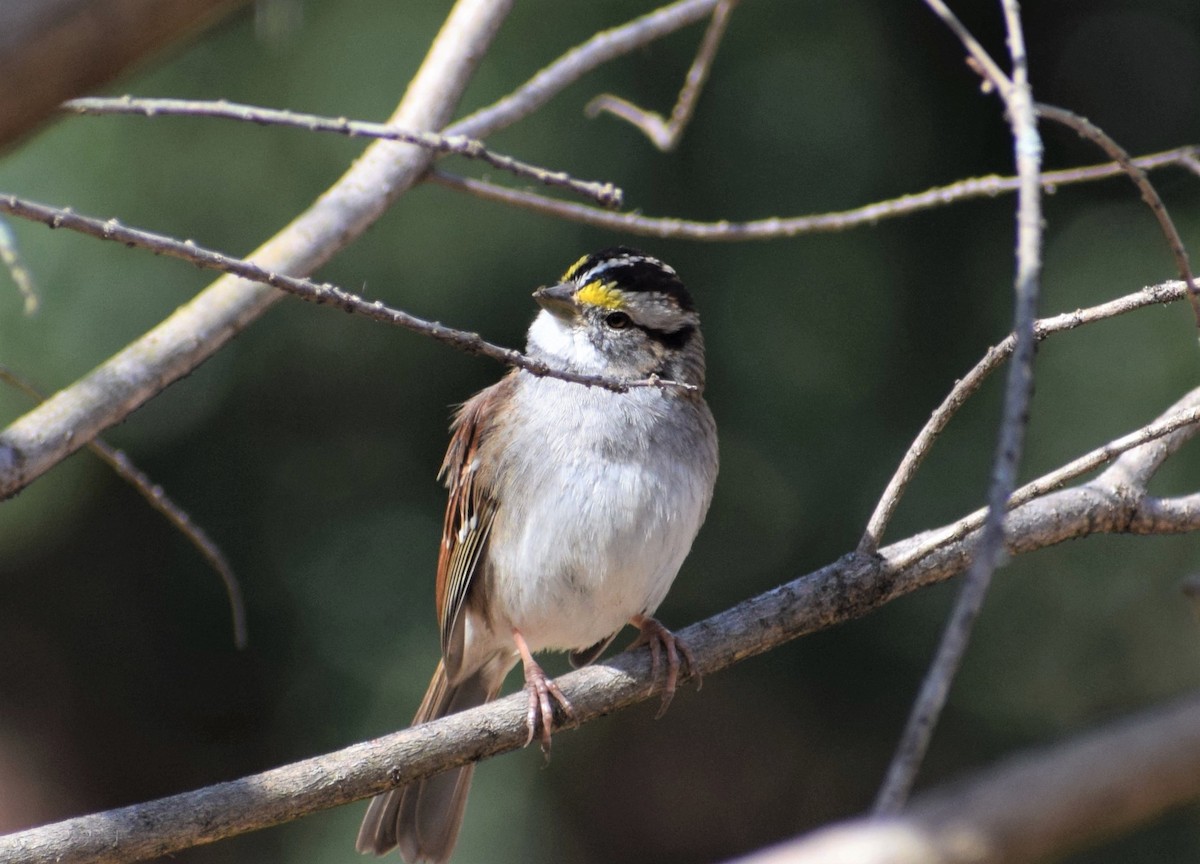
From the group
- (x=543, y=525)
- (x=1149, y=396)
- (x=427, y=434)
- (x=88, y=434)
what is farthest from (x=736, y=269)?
(x=88, y=434)

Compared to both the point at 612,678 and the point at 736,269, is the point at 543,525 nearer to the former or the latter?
the point at 612,678

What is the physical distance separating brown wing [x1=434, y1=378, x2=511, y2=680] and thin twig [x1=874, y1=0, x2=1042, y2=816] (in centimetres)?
234

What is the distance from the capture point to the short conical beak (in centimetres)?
362

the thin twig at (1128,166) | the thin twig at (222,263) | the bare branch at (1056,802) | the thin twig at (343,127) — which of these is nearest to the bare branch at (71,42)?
the bare branch at (1056,802)

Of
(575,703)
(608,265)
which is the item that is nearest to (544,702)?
(575,703)

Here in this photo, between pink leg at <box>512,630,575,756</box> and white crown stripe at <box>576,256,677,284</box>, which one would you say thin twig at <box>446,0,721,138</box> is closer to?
white crown stripe at <box>576,256,677,284</box>

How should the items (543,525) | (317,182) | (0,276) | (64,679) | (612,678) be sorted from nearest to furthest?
(612,678), (543,525), (0,276), (317,182), (64,679)

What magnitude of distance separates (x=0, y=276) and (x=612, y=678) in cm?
262

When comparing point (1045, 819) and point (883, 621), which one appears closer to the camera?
point (1045, 819)

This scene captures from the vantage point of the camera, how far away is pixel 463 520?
383 centimetres

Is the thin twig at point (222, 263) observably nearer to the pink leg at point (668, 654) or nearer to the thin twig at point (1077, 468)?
the thin twig at point (1077, 468)

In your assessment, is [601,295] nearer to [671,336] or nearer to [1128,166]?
[671,336]

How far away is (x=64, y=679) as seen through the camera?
5.69 m

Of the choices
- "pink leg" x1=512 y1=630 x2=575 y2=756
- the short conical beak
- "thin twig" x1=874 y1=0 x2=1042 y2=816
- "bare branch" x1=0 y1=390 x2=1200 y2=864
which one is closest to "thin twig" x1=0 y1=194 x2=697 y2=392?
"thin twig" x1=874 y1=0 x2=1042 y2=816
